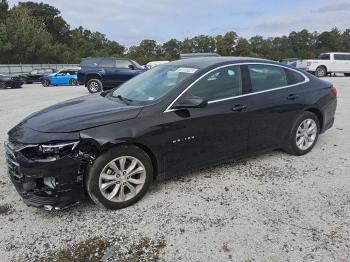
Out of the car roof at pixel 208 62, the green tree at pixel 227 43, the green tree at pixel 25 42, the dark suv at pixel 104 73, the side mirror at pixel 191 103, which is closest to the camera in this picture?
the side mirror at pixel 191 103

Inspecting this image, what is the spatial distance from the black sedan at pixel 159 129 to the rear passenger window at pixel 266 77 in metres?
0.01

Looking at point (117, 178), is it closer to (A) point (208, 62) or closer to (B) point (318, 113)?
(A) point (208, 62)

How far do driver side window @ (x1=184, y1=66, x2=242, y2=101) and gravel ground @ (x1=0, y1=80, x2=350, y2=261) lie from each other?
1070 mm

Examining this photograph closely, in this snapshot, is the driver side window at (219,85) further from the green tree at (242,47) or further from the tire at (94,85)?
the green tree at (242,47)

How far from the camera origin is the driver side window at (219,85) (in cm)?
438

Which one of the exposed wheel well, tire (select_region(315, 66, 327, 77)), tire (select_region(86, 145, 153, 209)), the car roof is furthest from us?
tire (select_region(315, 66, 327, 77))

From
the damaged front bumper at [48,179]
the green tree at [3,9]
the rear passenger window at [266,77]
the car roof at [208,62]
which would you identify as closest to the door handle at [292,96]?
the rear passenger window at [266,77]

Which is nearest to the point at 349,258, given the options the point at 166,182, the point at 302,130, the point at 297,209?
the point at 297,209

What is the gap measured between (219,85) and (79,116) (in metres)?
1.79

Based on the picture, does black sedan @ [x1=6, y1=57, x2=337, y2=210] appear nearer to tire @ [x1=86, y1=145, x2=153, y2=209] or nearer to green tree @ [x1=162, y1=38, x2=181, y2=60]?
tire @ [x1=86, y1=145, x2=153, y2=209]

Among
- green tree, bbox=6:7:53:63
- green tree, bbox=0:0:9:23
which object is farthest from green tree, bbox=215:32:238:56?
green tree, bbox=0:0:9:23

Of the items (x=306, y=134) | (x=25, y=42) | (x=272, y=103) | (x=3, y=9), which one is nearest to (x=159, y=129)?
(x=272, y=103)

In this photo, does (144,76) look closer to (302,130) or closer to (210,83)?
(210,83)

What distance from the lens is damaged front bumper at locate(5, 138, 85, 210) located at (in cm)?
347
